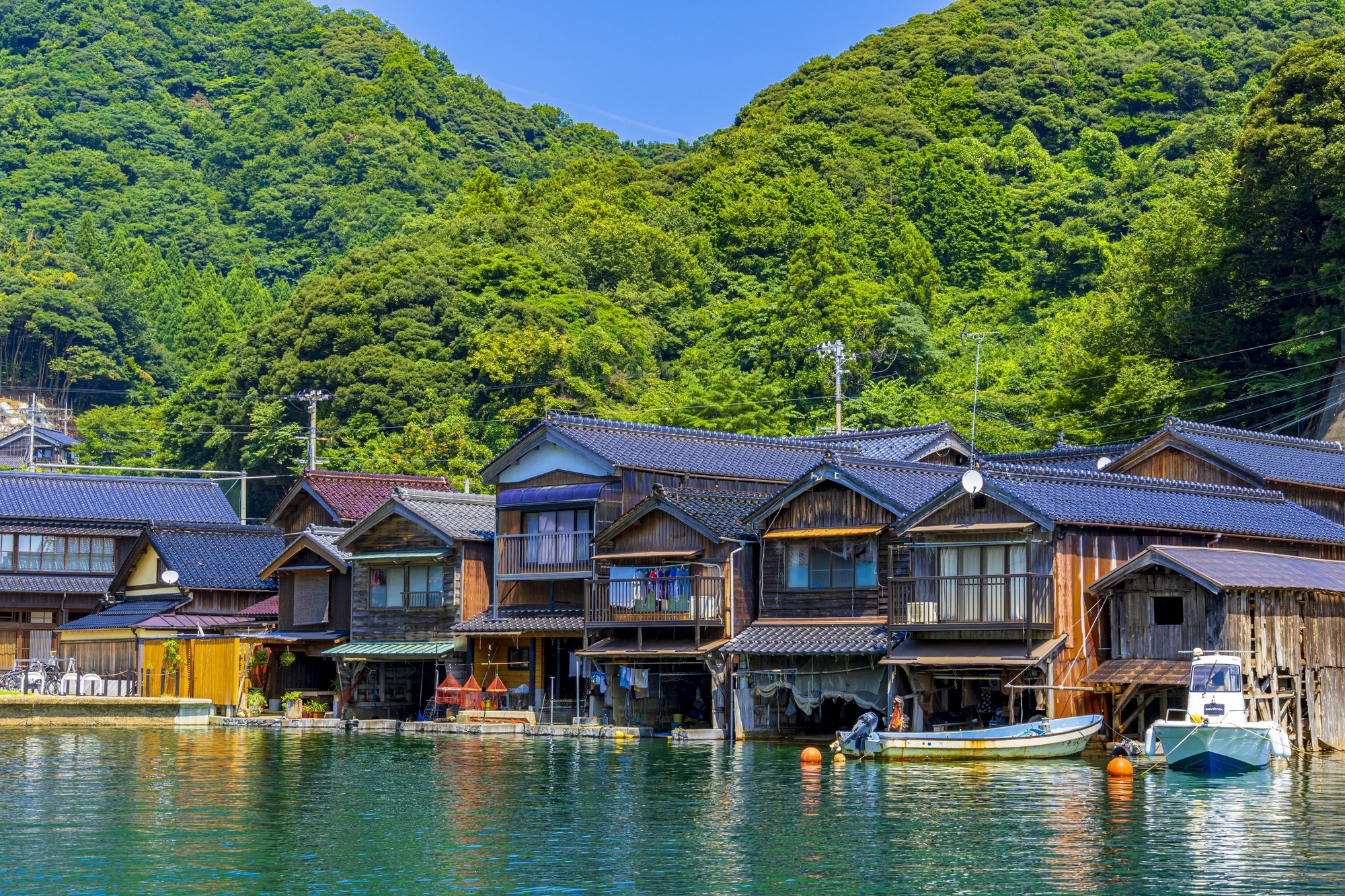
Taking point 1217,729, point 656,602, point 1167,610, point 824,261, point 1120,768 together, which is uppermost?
point 824,261

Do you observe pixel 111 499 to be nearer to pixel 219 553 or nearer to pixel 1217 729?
pixel 219 553

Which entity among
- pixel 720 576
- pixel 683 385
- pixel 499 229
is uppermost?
pixel 499 229

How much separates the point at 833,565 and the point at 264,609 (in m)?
26.3

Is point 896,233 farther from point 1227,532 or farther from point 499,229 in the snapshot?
point 1227,532

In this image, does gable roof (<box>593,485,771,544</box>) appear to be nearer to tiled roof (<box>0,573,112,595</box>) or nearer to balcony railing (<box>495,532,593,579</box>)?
balcony railing (<box>495,532,593,579</box>)

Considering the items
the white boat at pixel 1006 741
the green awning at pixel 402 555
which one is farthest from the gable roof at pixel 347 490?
the white boat at pixel 1006 741

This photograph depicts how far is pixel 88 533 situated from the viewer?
6875cm

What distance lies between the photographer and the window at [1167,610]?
126 feet

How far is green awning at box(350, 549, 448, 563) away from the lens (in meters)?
53.8

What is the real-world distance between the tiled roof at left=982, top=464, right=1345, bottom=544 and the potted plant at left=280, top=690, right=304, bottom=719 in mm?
25550

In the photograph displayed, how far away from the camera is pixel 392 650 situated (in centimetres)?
5350

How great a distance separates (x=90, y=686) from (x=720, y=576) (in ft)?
84.3

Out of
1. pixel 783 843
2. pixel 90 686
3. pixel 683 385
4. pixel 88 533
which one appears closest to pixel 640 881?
pixel 783 843

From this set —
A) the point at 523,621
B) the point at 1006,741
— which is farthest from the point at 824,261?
the point at 1006,741
